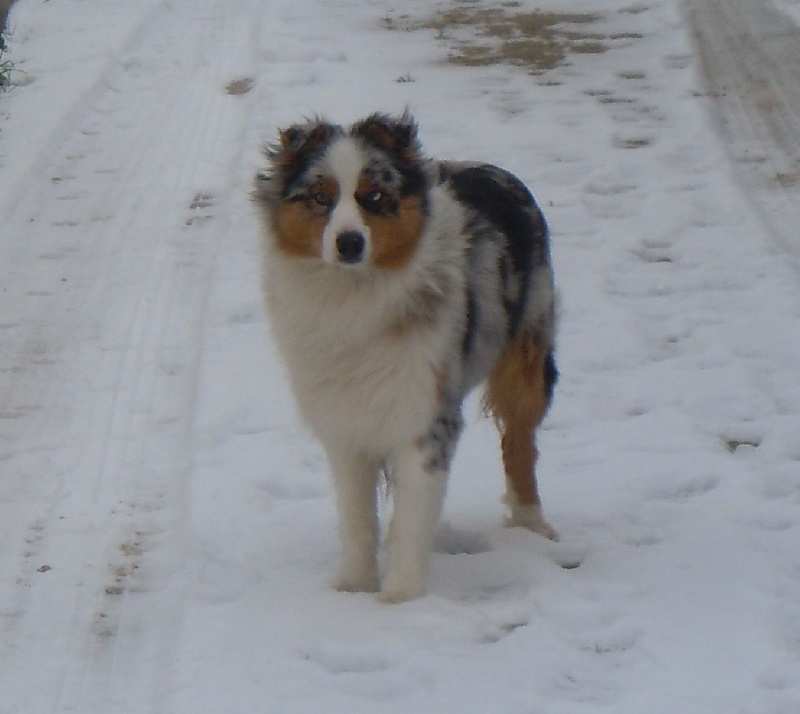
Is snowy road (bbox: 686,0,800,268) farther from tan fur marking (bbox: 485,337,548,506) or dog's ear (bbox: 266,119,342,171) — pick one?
dog's ear (bbox: 266,119,342,171)

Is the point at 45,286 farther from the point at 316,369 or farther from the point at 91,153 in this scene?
the point at 316,369

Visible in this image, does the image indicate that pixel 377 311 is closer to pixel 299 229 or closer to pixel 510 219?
pixel 299 229

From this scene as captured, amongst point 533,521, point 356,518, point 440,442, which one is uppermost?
point 440,442

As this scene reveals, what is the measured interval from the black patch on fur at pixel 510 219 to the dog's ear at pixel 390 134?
1.61ft

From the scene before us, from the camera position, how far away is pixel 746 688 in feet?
13.2

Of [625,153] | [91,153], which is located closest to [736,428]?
[625,153]

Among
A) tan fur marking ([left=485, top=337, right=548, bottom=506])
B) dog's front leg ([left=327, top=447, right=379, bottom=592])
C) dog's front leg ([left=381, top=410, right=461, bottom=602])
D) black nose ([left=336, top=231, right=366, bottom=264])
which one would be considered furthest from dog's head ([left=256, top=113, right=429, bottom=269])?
tan fur marking ([left=485, top=337, right=548, bottom=506])

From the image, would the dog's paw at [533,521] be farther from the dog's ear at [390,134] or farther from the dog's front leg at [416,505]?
the dog's ear at [390,134]

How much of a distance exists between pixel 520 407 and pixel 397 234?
1.37m

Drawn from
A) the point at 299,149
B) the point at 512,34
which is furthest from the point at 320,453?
the point at 512,34

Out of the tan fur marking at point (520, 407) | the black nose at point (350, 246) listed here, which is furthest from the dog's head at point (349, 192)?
the tan fur marking at point (520, 407)

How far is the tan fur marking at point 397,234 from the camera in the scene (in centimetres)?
438

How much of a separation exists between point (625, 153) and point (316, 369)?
20.7ft

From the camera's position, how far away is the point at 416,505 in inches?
182
